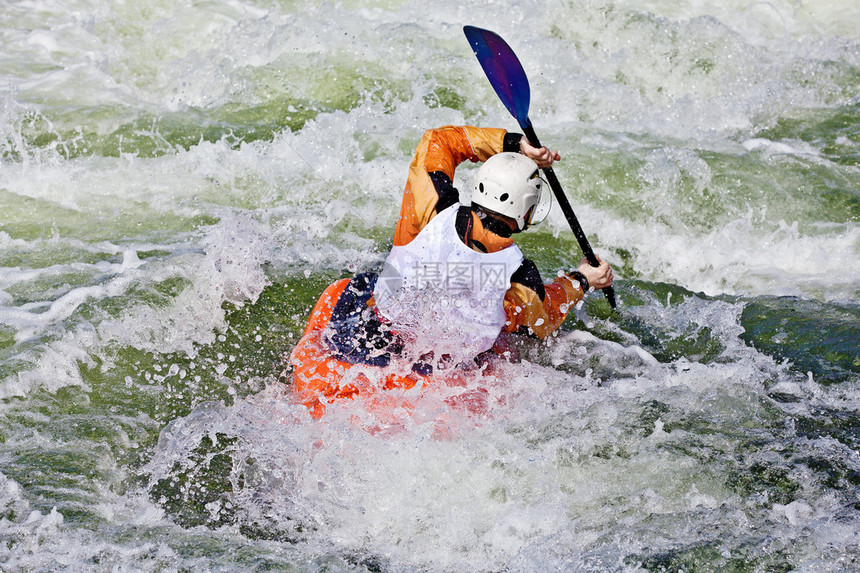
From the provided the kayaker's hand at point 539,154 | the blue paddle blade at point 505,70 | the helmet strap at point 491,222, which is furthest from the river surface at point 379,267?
the blue paddle blade at point 505,70

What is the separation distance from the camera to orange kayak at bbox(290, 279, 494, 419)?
374cm

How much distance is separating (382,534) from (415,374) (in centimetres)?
76

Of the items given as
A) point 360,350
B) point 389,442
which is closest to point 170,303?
point 360,350

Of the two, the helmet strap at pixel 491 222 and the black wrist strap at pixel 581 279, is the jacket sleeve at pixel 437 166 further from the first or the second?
the black wrist strap at pixel 581 279

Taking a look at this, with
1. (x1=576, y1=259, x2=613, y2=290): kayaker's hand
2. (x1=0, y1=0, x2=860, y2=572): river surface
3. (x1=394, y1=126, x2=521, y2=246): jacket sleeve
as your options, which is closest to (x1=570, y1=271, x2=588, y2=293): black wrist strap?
(x1=576, y1=259, x2=613, y2=290): kayaker's hand

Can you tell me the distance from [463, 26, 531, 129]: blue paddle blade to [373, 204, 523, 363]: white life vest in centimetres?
72

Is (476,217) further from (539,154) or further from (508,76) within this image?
(508,76)

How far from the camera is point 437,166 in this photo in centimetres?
403

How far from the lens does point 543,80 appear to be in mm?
7070

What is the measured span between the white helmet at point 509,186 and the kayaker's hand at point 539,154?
0.16m

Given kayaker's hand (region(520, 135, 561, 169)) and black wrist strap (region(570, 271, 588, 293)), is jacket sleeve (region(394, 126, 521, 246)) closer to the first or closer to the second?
kayaker's hand (region(520, 135, 561, 169))

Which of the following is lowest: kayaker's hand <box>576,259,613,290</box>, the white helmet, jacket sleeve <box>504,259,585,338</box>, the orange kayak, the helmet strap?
the orange kayak

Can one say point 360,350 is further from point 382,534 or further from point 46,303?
point 46,303

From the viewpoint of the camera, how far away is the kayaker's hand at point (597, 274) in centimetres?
414
